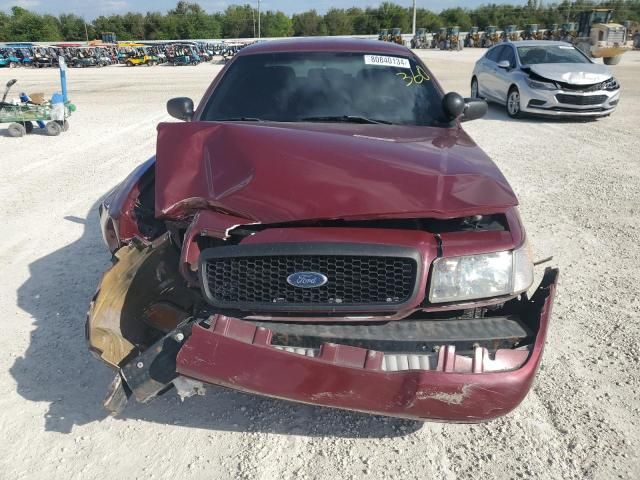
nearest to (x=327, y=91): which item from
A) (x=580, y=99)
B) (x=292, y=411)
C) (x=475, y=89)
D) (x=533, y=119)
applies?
(x=292, y=411)

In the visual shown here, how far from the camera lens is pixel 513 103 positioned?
11023 millimetres

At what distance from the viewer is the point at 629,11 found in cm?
6253

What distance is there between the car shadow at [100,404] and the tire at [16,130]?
24.0 feet

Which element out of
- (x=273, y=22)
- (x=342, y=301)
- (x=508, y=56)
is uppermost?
(x=273, y=22)

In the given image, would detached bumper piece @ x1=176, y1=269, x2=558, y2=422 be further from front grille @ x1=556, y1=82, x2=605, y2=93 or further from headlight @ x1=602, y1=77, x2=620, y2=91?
headlight @ x1=602, y1=77, x2=620, y2=91

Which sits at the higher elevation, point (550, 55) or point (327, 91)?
point (550, 55)

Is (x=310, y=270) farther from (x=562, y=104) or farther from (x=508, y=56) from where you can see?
(x=508, y=56)

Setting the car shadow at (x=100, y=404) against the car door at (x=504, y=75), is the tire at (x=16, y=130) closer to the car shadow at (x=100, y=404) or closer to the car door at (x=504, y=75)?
the car shadow at (x=100, y=404)

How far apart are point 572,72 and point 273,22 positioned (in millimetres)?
72306

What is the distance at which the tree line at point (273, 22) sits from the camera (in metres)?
67.3

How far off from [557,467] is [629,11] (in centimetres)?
7526

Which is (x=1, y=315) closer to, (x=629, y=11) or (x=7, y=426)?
(x=7, y=426)

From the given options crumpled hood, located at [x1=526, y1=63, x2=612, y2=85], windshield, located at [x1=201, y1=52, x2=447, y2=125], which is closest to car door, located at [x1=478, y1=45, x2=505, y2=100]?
crumpled hood, located at [x1=526, y1=63, x2=612, y2=85]

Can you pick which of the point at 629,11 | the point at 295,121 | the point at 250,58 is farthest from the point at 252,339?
the point at 629,11
